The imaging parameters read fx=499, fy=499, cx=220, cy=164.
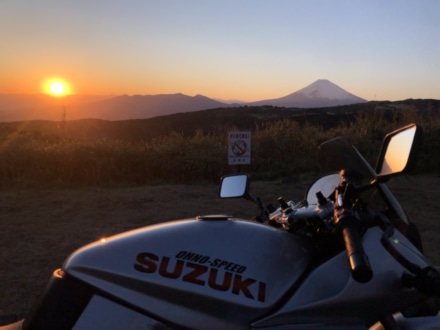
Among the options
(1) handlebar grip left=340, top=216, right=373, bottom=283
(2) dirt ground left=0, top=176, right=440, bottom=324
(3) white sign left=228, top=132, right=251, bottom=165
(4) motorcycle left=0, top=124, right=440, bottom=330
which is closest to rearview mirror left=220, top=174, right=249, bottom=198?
(4) motorcycle left=0, top=124, right=440, bottom=330

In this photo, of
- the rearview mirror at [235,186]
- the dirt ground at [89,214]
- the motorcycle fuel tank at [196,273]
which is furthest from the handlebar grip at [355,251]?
the dirt ground at [89,214]

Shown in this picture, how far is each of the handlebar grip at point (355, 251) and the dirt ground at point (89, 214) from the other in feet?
11.6

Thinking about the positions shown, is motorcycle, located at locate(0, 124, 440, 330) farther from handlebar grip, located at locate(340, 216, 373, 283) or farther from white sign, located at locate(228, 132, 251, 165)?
white sign, located at locate(228, 132, 251, 165)

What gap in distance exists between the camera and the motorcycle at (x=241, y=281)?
4.58ft

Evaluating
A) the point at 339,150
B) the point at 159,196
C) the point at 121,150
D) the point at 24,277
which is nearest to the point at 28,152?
the point at 121,150

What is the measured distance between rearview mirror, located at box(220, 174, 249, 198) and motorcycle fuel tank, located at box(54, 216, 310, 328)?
61 centimetres

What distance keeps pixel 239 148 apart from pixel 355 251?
7.99m

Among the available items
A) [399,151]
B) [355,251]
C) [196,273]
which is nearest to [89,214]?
[196,273]

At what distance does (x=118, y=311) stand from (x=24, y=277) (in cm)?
397

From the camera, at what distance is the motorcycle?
1397 millimetres

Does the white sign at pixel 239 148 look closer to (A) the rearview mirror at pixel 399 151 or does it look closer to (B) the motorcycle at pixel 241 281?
(A) the rearview mirror at pixel 399 151

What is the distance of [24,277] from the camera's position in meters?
4.97

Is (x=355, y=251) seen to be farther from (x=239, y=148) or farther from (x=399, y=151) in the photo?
(x=239, y=148)

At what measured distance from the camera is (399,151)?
1.58 metres
